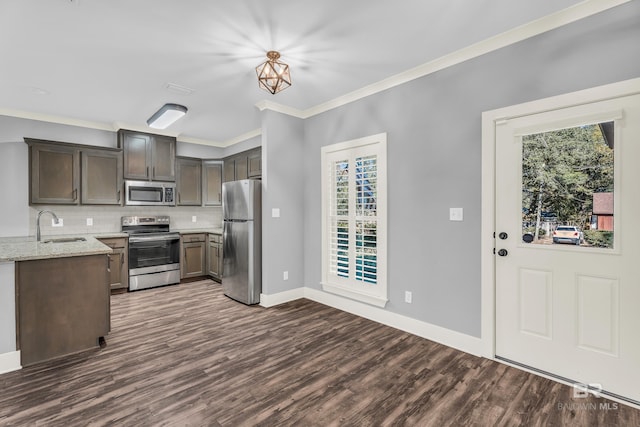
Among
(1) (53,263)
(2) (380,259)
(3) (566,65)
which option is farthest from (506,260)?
(1) (53,263)

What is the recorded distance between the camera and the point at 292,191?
4.17 m

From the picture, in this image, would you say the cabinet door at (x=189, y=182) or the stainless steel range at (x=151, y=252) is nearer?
the stainless steel range at (x=151, y=252)

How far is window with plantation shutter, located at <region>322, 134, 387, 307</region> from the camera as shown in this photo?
A: 330 centimetres

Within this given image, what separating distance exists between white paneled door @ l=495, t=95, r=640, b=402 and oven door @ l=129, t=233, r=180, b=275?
186 inches

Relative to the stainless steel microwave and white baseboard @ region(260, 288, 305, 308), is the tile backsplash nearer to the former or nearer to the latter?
the stainless steel microwave

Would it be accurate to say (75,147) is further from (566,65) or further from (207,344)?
(566,65)

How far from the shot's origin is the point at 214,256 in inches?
208

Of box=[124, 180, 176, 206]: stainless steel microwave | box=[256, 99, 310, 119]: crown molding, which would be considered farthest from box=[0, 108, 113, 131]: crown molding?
box=[256, 99, 310, 119]: crown molding

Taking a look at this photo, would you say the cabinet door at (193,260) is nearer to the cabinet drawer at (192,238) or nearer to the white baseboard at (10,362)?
the cabinet drawer at (192,238)

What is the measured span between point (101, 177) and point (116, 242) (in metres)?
1.04

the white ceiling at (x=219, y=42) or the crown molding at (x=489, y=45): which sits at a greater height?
the white ceiling at (x=219, y=42)

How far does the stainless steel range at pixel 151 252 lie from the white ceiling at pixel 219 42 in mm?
2038

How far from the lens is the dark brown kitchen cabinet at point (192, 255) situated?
203 inches

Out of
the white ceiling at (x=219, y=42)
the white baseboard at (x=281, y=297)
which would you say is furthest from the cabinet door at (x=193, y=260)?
the white ceiling at (x=219, y=42)
